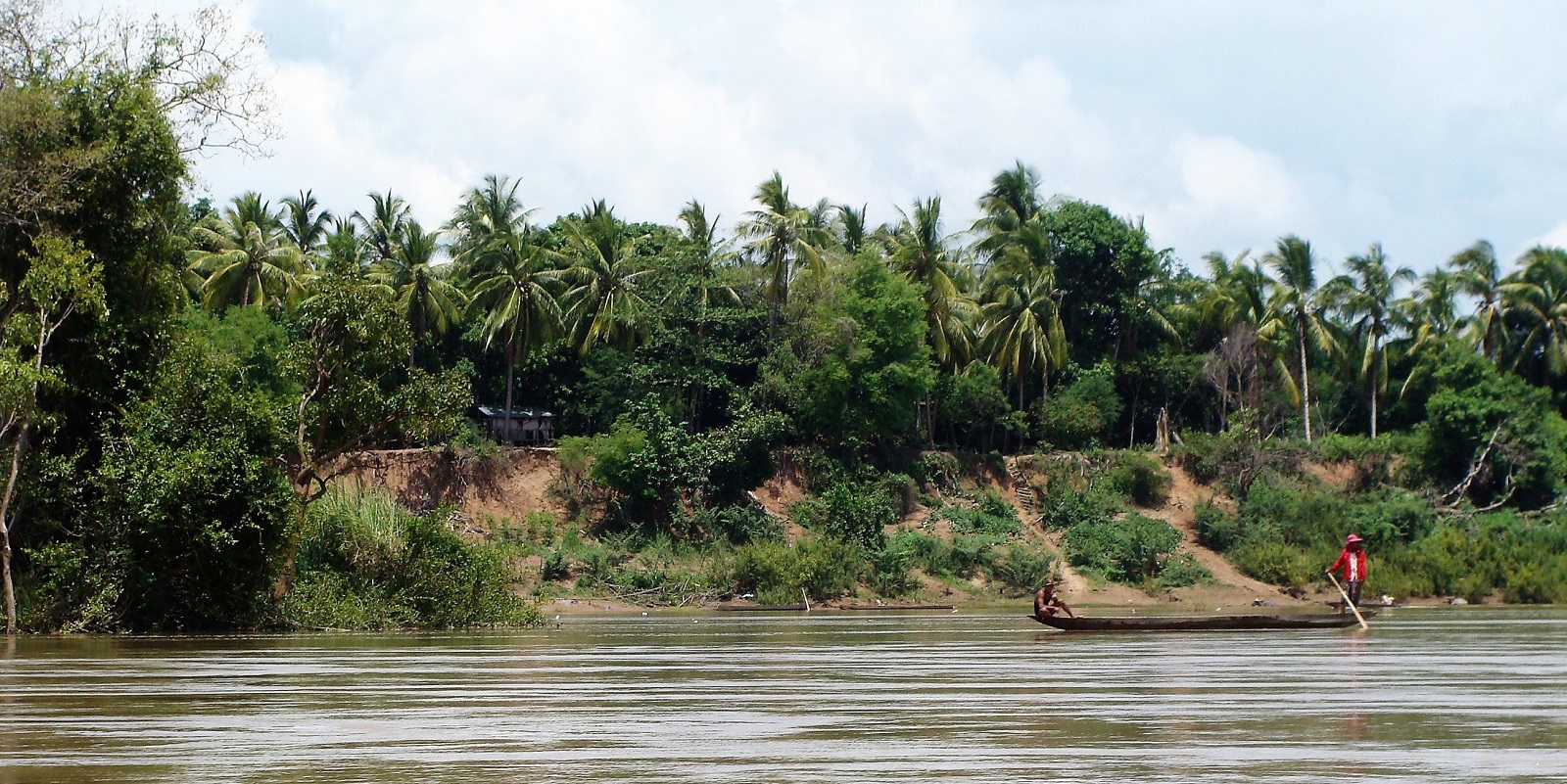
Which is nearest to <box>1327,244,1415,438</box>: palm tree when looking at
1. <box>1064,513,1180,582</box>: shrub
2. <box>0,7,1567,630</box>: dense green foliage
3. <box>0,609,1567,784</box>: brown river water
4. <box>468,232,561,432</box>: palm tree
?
<box>0,7,1567,630</box>: dense green foliage

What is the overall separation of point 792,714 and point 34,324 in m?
18.5

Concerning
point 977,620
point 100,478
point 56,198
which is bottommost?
point 977,620

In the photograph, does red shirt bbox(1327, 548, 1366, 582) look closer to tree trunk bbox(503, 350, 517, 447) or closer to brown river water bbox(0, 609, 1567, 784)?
brown river water bbox(0, 609, 1567, 784)

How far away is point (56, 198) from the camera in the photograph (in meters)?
25.6

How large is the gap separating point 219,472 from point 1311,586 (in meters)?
39.4

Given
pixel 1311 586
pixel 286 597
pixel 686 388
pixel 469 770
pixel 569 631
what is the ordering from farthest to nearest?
1. pixel 686 388
2. pixel 1311 586
3. pixel 569 631
4. pixel 286 597
5. pixel 469 770

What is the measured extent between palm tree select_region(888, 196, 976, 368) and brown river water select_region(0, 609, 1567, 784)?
41.6 meters


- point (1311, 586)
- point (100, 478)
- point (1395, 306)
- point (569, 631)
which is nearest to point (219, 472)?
point (100, 478)

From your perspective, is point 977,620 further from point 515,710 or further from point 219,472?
point 515,710

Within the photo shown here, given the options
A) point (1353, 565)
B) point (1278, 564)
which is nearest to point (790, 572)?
point (1278, 564)

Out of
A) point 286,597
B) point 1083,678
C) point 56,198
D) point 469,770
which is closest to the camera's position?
point 469,770

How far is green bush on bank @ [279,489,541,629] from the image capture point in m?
28.5

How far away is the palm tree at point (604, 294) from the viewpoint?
193ft

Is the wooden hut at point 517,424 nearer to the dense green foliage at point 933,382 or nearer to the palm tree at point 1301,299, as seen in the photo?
the dense green foliage at point 933,382
